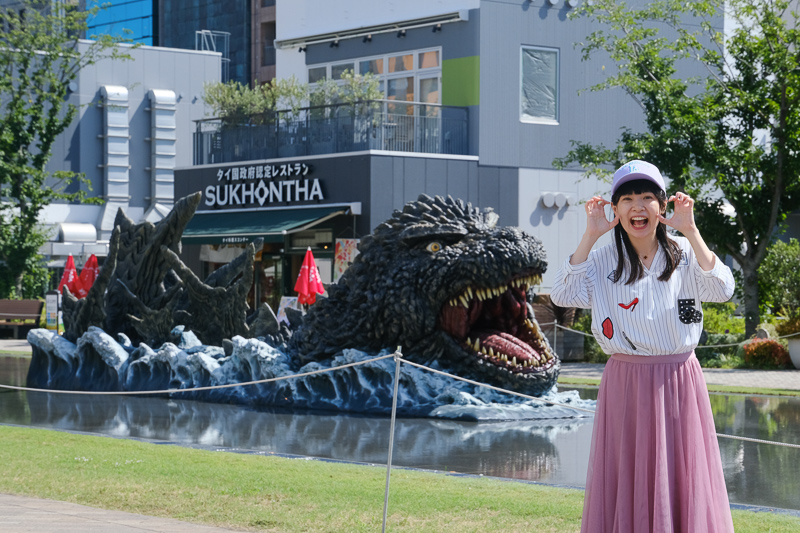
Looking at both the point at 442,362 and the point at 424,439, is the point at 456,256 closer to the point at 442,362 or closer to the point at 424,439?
the point at 442,362

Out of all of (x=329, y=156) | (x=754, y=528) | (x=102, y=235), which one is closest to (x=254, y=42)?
(x=102, y=235)

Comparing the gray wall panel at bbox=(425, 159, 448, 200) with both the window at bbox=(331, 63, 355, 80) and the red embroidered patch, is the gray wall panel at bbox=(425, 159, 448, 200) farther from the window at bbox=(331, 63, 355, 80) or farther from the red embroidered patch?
the red embroidered patch

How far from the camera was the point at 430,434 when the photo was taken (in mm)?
11836

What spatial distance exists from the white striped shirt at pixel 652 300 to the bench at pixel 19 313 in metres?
28.9

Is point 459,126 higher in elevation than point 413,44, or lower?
lower

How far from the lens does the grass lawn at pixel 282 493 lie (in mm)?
6992

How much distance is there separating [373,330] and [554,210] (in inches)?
697

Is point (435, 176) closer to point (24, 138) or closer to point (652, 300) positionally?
point (24, 138)

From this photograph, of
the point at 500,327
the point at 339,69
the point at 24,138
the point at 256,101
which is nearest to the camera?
the point at 500,327

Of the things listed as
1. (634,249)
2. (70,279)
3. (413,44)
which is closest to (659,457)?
(634,249)

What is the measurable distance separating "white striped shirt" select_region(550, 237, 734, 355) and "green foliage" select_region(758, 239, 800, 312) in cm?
1853

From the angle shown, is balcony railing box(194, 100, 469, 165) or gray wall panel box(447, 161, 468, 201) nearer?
balcony railing box(194, 100, 469, 165)

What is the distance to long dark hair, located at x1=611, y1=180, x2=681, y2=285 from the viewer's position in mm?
5000

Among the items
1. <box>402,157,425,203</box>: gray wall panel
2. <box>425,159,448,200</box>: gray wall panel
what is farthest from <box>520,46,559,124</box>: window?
<box>402,157,425,203</box>: gray wall panel
